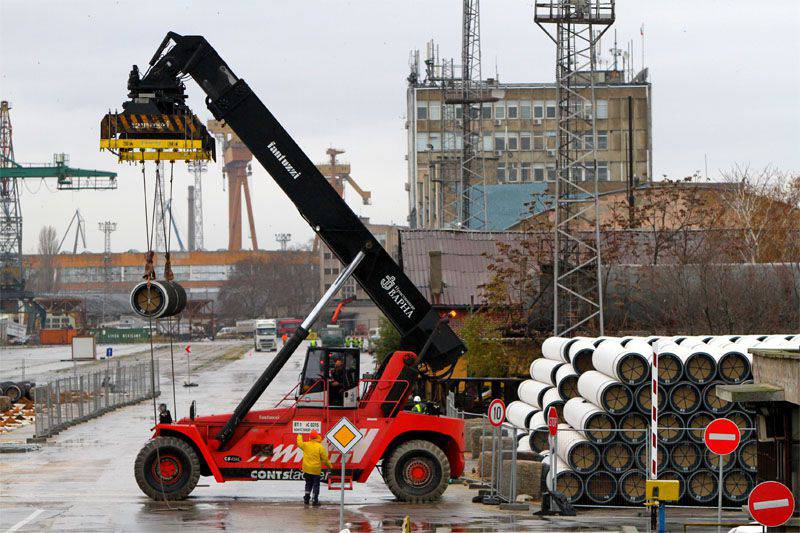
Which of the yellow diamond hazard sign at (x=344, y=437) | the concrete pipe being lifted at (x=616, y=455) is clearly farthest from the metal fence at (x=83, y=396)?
the concrete pipe being lifted at (x=616, y=455)

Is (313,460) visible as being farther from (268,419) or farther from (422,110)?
(422,110)

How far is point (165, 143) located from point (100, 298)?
173 meters

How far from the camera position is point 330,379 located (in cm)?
2400

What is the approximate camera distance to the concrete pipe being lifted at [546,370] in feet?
95.6

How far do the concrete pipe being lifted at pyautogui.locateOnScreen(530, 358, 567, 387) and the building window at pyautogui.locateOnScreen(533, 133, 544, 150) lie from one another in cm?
9446

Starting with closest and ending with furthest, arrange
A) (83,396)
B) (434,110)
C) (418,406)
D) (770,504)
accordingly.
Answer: (770,504) → (418,406) → (83,396) → (434,110)

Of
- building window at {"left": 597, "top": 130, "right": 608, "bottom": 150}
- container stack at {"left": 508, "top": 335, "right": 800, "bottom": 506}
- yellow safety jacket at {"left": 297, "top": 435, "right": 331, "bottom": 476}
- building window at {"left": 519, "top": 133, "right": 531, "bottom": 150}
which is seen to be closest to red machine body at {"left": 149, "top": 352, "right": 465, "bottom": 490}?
yellow safety jacket at {"left": 297, "top": 435, "right": 331, "bottom": 476}

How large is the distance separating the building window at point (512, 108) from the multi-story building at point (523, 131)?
0.10 metres

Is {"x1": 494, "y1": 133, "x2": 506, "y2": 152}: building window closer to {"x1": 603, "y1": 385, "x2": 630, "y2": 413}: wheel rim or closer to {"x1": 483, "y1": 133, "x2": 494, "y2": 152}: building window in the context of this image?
{"x1": 483, "y1": 133, "x2": 494, "y2": 152}: building window

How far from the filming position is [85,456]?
111 feet

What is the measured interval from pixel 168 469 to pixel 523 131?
103 meters

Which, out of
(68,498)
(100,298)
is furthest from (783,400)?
(100,298)

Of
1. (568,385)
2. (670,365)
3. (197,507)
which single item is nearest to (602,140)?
(568,385)

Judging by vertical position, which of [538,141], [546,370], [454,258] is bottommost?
[546,370]
